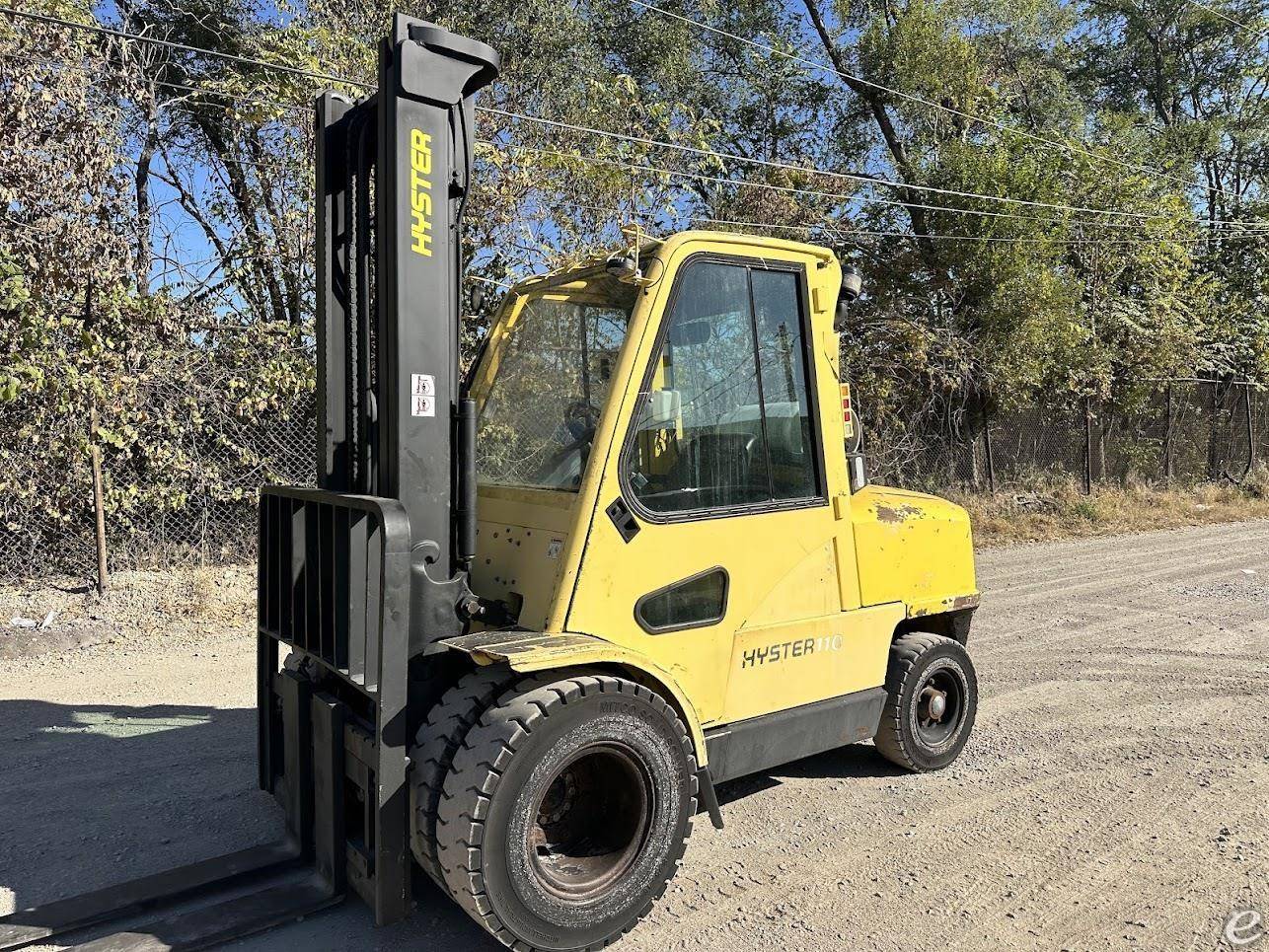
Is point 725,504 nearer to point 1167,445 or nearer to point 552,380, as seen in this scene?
point 552,380

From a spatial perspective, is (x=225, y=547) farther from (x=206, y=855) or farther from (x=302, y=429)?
(x=206, y=855)

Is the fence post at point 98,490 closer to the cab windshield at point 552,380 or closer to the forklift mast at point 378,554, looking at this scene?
the forklift mast at point 378,554

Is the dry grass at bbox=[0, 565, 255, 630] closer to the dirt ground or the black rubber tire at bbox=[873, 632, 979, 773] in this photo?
the dirt ground

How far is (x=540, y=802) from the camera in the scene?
306cm

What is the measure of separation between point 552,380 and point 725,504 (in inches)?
35.4

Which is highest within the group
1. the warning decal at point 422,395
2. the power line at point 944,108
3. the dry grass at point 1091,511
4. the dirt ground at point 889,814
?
the power line at point 944,108

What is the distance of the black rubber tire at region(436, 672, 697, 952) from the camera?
288 cm

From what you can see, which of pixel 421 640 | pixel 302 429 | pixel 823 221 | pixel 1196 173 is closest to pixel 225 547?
pixel 302 429

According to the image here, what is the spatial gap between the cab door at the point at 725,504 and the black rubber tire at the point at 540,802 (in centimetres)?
28

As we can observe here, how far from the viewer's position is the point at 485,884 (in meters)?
2.87

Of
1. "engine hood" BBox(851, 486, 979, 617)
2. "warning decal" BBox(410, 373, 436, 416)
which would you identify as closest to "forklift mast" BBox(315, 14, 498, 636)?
"warning decal" BBox(410, 373, 436, 416)

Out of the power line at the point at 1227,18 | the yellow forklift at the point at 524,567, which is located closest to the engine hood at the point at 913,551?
the yellow forklift at the point at 524,567

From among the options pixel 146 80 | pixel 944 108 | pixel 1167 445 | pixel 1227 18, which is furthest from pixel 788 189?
pixel 1227 18

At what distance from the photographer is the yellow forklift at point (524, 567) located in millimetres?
3043
